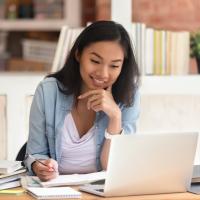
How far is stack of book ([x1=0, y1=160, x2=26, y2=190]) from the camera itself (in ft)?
6.84

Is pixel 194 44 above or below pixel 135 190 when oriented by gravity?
above

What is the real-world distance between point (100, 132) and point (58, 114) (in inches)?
7.2

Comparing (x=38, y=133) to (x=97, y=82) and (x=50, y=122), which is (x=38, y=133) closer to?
(x=50, y=122)

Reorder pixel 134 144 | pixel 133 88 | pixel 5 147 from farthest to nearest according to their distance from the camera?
pixel 5 147
pixel 133 88
pixel 134 144

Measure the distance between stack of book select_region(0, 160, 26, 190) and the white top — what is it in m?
0.22

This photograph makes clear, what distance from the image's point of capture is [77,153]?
242 centimetres

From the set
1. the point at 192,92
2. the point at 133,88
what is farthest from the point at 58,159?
the point at 192,92

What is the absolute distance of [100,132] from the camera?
2.46 metres

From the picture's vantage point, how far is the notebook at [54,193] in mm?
1901

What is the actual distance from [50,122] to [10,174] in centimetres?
35

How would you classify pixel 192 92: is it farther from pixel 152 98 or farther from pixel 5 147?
pixel 5 147

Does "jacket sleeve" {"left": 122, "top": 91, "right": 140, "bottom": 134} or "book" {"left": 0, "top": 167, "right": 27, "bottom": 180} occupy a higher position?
"jacket sleeve" {"left": 122, "top": 91, "right": 140, "bottom": 134}

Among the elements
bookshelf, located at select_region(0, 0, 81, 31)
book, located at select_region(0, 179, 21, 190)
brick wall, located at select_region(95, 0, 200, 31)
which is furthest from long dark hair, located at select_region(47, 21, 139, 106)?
bookshelf, located at select_region(0, 0, 81, 31)

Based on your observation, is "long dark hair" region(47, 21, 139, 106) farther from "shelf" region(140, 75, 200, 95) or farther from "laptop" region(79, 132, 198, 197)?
"shelf" region(140, 75, 200, 95)
